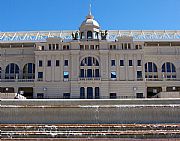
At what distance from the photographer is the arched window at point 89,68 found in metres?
74.3

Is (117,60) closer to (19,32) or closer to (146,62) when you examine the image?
(146,62)

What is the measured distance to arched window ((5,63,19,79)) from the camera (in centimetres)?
8012

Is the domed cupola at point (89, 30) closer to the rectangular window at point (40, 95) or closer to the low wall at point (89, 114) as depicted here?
the rectangular window at point (40, 95)

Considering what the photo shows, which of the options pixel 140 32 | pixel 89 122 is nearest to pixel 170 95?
pixel 89 122

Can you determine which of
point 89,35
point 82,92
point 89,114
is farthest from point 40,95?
point 89,114

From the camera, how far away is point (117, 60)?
7475 cm

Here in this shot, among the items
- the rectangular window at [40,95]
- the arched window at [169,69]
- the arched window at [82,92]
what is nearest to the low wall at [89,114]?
the arched window at [82,92]

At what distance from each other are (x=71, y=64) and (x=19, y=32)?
2776cm

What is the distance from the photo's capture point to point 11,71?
8056 cm

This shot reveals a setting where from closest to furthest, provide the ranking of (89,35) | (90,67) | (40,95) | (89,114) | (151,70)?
(89,114)
(40,95)
(90,67)
(89,35)
(151,70)

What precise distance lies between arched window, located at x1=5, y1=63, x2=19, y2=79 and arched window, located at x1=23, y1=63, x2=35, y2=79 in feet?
6.44

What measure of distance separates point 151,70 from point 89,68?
16.2 meters

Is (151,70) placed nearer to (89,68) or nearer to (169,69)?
(169,69)

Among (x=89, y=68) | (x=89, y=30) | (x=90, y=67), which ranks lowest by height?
Answer: (x=89, y=68)
